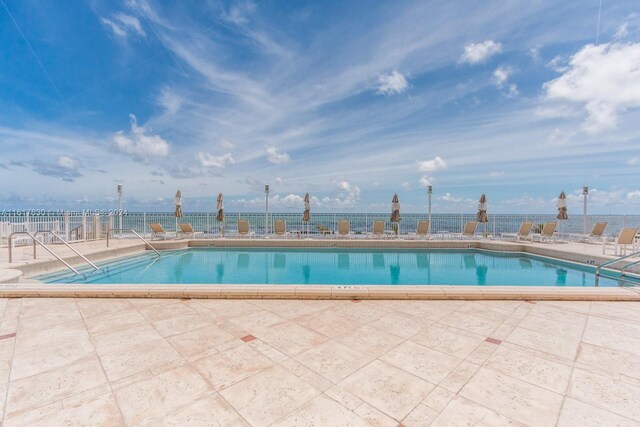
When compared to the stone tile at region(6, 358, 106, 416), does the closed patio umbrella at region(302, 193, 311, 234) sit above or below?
above

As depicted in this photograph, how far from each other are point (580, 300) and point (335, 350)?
3672mm

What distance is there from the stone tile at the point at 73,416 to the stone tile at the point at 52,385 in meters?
0.09

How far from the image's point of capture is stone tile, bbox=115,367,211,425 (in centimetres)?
163

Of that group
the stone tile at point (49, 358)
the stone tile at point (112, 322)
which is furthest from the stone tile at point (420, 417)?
the stone tile at point (112, 322)

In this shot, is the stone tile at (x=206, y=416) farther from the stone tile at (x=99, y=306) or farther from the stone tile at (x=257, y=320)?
the stone tile at (x=99, y=306)

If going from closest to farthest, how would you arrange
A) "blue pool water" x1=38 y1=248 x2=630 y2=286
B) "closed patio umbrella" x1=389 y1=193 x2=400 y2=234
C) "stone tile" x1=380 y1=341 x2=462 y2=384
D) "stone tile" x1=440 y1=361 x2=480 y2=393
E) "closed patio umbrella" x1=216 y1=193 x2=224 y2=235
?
"stone tile" x1=440 y1=361 x2=480 y2=393 < "stone tile" x1=380 y1=341 x2=462 y2=384 < "blue pool water" x1=38 y1=248 x2=630 y2=286 < "closed patio umbrella" x1=216 y1=193 x2=224 y2=235 < "closed patio umbrella" x1=389 y1=193 x2=400 y2=234

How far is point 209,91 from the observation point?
1105 centimetres

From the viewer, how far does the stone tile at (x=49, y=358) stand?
6.88ft

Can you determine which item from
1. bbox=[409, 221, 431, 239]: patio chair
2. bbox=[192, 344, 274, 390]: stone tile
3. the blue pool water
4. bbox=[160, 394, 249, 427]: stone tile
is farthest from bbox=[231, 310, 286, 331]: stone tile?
bbox=[409, 221, 431, 239]: patio chair

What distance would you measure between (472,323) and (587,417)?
1467 millimetres

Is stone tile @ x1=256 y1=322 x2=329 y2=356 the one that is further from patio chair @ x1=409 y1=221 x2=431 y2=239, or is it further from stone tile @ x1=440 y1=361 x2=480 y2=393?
patio chair @ x1=409 y1=221 x2=431 y2=239

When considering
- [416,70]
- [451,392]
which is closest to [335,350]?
[451,392]

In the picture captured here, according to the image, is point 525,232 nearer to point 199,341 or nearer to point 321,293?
point 321,293

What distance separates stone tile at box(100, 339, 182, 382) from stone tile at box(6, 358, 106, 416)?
0.23ft
